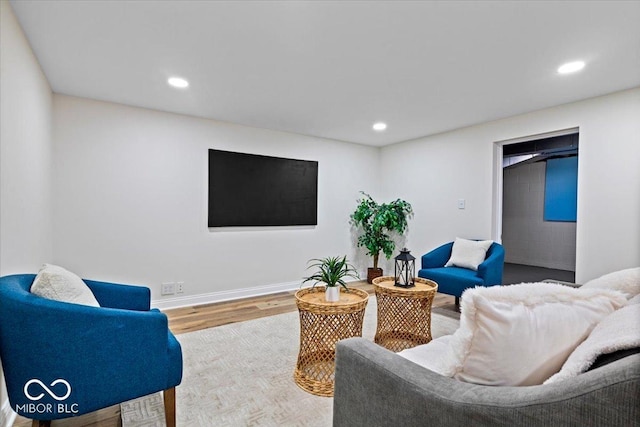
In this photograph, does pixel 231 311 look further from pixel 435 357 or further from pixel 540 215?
pixel 540 215

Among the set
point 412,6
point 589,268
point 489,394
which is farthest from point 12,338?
point 589,268

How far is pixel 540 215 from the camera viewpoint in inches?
243

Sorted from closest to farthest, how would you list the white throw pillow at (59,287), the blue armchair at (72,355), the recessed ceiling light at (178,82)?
the blue armchair at (72,355)
the white throw pillow at (59,287)
the recessed ceiling light at (178,82)

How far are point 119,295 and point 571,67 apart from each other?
12.1 feet

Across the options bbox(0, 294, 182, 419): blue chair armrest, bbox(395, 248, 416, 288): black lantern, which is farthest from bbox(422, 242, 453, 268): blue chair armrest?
bbox(0, 294, 182, 419): blue chair armrest

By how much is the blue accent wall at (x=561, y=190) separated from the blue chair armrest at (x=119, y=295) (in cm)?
674

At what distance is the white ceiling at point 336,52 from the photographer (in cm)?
180

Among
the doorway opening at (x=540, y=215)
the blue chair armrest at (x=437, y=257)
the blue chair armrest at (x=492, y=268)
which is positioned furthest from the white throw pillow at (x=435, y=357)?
the doorway opening at (x=540, y=215)

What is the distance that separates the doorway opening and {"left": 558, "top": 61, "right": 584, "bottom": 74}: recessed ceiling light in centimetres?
253

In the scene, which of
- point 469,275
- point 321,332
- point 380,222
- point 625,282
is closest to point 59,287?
point 321,332

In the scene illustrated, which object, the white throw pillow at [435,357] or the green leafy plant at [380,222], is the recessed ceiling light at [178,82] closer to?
the white throw pillow at [435,357]

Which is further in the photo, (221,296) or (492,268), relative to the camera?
(221,296)

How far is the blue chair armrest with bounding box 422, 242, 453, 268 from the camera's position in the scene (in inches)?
152

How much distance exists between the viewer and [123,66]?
8.14ft
